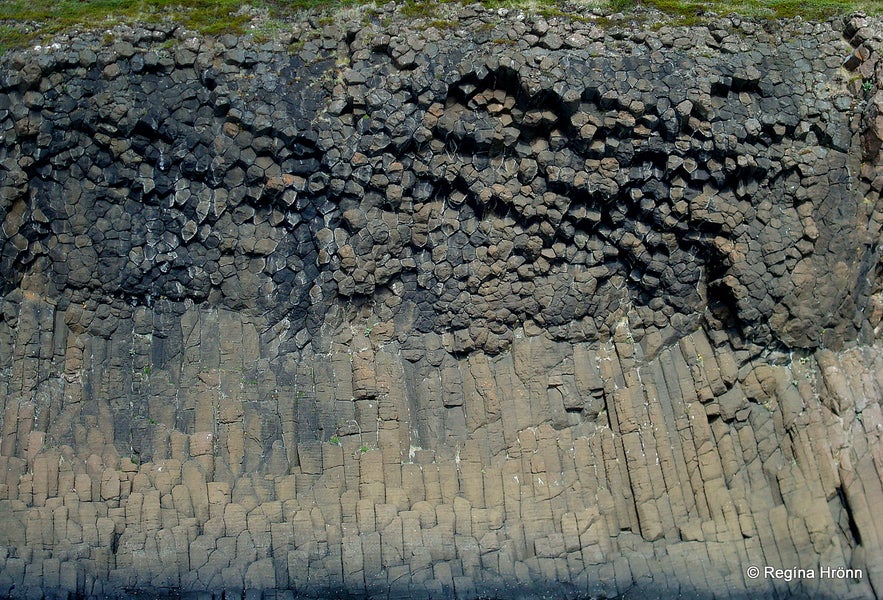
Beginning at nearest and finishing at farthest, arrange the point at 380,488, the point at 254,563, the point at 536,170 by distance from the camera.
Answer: the point at 254,563 → the point at 380,488 → the point at 536,170

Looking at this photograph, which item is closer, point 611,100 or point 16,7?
point 611,100

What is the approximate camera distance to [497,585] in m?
11.1

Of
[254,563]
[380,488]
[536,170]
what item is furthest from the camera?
[536,170]

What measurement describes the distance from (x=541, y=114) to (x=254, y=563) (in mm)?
6048

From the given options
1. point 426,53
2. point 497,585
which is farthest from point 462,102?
point 497,585

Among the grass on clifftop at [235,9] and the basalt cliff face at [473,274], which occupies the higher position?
the grass on clifftop at [235,9]

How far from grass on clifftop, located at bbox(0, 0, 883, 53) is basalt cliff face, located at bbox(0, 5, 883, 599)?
0.33m

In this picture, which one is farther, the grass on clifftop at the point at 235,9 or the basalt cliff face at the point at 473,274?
the grass on clifftop at the point at 235,9

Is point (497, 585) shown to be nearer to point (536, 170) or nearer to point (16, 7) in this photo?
point (536, 170)

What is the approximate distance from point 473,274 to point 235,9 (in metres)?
4.53

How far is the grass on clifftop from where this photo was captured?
42.2 ft

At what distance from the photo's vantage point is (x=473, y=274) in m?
12.7

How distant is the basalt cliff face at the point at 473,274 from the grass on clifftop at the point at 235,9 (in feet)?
1.08

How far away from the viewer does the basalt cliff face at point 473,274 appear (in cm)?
1195
